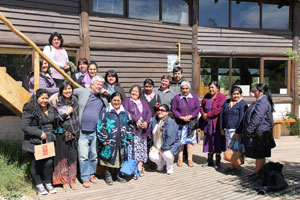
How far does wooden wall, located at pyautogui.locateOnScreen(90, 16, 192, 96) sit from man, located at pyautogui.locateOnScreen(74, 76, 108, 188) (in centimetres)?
246

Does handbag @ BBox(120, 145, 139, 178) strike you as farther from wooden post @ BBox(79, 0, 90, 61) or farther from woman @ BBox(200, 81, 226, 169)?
wooden post @ BBox(79, 0, 90, 61)

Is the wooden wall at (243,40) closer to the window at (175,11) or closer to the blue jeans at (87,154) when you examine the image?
the window at (175,11)

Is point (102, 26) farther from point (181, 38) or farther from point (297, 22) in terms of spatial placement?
point (297, 22)

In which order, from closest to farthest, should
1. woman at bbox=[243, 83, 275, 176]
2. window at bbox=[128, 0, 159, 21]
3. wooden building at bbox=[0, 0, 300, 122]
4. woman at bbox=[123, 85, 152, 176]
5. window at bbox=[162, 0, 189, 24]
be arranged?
woman at bbox=[243, 83, 275, 176], woman at bbox=[123, 85, 152, 176], wooden building at bbox=[0, 0, 300, 122], window at bbox=[128, 0, 159, 21], window at bbox=[162, 0, 189, 24]

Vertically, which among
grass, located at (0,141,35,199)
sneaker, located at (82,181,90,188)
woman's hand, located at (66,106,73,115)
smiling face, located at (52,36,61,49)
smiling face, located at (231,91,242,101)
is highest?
smiling face, located at (52,36,61,49)

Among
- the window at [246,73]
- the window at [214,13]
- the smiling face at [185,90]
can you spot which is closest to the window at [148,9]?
the window at [214,13]

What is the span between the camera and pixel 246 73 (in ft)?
29.1

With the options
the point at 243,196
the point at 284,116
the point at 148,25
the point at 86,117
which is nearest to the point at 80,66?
the point at 86,117

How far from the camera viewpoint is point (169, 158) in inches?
193

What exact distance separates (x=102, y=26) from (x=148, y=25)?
1.34 meters

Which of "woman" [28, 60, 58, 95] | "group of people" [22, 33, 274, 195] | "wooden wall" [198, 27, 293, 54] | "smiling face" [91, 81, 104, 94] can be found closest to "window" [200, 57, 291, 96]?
"wooden wall" [198, 27, 293, 54]

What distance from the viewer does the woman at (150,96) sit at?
5.13m

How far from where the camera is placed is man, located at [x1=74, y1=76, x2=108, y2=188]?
432 centimetres

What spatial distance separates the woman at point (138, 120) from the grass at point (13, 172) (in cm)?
175
